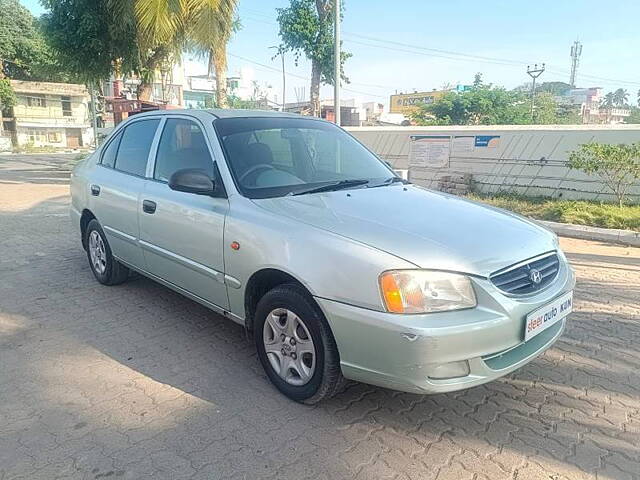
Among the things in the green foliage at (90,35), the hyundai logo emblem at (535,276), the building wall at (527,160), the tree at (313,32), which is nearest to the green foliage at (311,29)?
the tree at (313,32)

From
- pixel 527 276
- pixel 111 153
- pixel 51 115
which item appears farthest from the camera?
pixel 51 115

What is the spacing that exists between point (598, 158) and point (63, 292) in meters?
8.76

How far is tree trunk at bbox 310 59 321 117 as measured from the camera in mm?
22156

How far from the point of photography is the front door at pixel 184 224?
338 centimetres

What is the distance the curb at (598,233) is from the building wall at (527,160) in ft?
6.30

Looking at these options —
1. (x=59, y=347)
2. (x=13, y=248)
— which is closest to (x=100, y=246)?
(x=59, y=347)

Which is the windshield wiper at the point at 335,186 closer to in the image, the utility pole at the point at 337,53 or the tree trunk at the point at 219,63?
the utility pole at the point at 337,53

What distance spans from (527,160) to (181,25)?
937cm

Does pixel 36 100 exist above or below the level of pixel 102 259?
above

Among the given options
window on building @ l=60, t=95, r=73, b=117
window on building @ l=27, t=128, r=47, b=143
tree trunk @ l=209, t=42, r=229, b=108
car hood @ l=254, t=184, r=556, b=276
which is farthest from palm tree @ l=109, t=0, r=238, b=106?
window on building @ l=60, t=95, r=73, b=117

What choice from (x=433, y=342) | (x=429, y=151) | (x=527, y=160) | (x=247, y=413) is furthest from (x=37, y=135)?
(x=433, y=342)

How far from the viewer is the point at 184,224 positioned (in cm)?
360

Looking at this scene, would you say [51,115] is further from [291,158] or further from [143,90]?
[291,158]

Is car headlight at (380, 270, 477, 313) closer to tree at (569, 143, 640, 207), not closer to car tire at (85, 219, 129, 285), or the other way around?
car tire at (85, 219, 129, 285)
